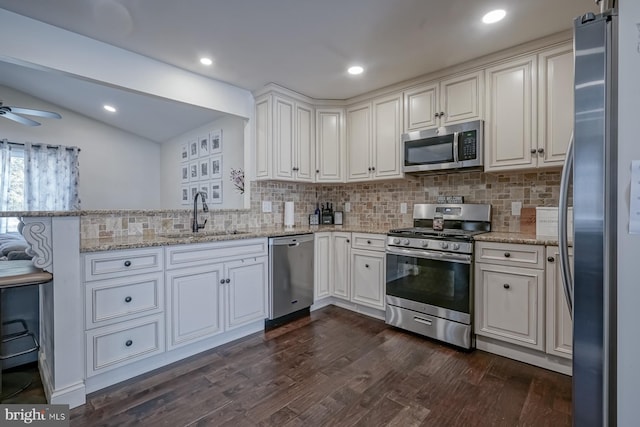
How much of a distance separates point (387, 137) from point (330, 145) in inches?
27.7

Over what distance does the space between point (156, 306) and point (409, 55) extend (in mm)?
2757

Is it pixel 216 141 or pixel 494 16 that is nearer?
pixel 494 16

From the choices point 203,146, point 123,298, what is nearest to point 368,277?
point 123,298

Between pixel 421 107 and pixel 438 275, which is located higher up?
pixel 421 107

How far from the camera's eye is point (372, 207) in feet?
12.2

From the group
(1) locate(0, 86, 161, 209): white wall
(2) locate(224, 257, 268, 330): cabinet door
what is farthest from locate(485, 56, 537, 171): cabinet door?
(1) locate(0, 86, 161, 209): white wall

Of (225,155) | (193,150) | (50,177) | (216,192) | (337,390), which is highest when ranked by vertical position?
(193,150)

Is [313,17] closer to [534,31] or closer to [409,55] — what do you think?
[409,55]

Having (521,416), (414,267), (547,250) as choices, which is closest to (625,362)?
(521,416)

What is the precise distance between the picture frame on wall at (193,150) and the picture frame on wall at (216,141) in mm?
462

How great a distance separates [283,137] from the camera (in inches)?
129

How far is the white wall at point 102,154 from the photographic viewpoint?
4430mm

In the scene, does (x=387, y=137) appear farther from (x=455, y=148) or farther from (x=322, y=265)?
(x=322, y=265)

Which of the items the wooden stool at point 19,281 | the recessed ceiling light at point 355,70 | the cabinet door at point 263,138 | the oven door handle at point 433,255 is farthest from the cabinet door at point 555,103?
the wooden stool at point 19,281
